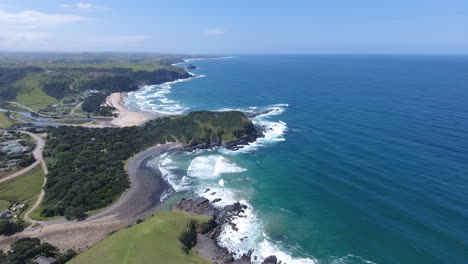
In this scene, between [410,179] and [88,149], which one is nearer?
[410,179]

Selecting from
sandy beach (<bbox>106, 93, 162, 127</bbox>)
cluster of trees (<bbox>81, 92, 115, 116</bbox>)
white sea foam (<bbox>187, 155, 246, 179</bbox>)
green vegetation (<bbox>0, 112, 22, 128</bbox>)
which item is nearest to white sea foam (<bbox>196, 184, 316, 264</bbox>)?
white sea foam (<bbox>187, 155, 246, 179</bbox>)

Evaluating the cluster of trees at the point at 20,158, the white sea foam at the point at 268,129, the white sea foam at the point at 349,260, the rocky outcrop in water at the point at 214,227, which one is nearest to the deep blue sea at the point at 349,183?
the white sea foam at the point at 349,260

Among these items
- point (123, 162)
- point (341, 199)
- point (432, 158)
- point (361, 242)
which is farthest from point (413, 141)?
point (123, 162)

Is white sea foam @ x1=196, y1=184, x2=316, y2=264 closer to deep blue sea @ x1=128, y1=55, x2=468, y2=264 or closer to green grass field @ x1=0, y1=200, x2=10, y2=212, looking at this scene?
deep blue sea @ x1=128, y1=55, x2=468, y2=264

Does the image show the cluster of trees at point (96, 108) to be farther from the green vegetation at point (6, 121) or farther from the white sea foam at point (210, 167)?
the white sea foam at point (210, 167)

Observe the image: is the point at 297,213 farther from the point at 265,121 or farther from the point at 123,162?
the point at 265,121

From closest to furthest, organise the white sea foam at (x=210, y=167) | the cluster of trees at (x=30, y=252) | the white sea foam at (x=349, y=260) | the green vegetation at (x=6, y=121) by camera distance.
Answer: the cluster of trees at (x=30, y=252) → the white sea foam at (x=349, y=260) → the white sea foam at (x=210, y=167) → the green vegetation at (x=6, y=121)

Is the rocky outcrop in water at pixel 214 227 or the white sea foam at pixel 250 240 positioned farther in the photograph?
the white sea foam at pixel 250 240

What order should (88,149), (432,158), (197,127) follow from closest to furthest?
(432,158)
(88,149)
(197,127)
